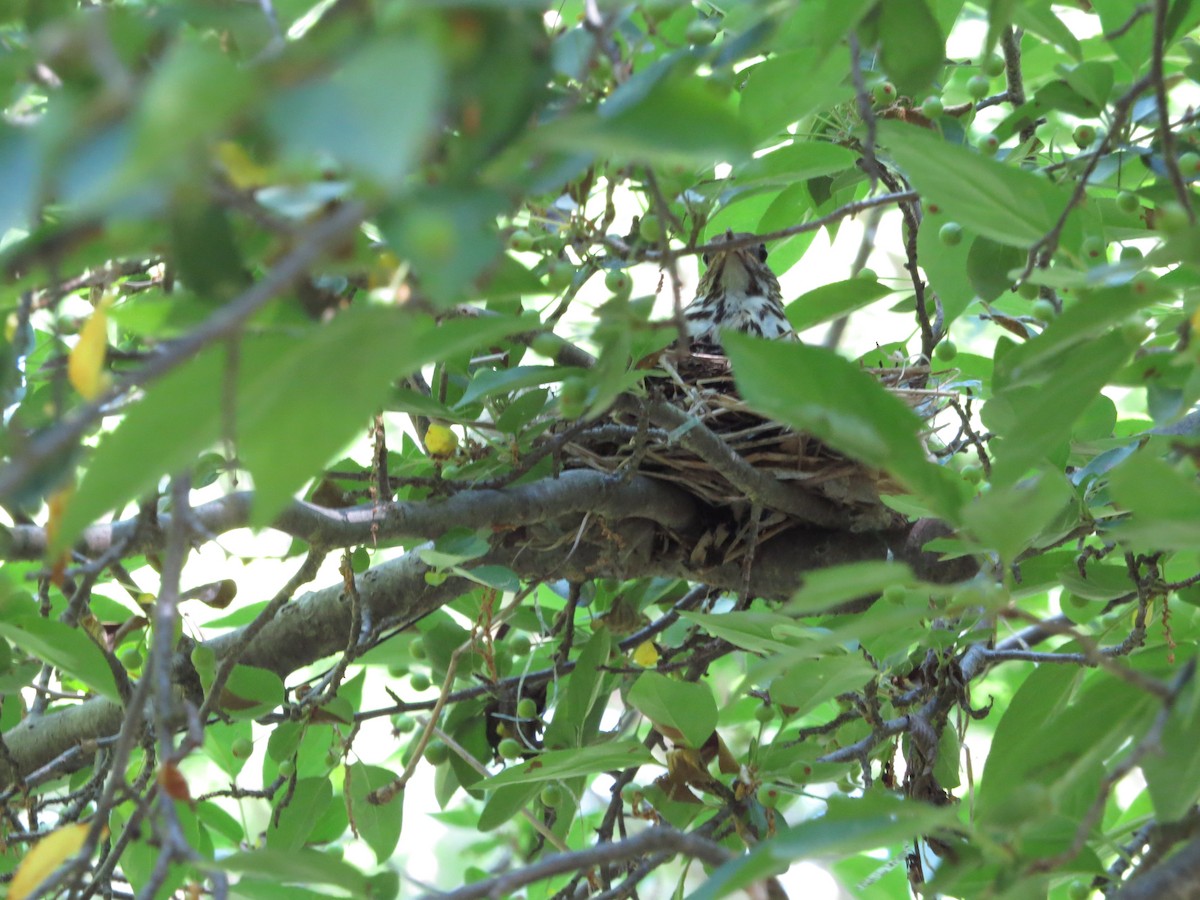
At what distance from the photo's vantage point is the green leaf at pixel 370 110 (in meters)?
0.29

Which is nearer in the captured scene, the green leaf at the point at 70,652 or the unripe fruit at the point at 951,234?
the green leaf at the point at 70,652

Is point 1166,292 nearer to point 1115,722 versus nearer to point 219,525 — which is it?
point 1115,722

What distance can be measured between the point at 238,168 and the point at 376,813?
3.34 ft

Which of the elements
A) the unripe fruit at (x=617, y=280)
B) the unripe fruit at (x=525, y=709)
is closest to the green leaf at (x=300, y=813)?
the unripe fruit at (x=525, y=709)

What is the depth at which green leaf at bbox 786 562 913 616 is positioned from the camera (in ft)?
1.79

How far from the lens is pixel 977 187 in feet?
2.38

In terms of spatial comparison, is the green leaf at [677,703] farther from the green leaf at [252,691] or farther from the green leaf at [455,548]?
the green leaf at [252,691]

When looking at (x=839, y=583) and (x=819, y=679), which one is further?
(x=819, y=679)

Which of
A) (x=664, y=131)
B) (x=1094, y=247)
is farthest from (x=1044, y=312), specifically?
(x=664, y=131)

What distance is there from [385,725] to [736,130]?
2539 millimetres

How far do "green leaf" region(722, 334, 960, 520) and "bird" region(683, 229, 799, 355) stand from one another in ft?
4.83

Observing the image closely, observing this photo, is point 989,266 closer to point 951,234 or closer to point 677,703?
point 951,234

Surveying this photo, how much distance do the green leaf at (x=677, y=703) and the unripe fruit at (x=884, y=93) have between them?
62cm

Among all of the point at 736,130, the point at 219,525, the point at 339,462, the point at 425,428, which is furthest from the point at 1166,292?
the point at 339,462
